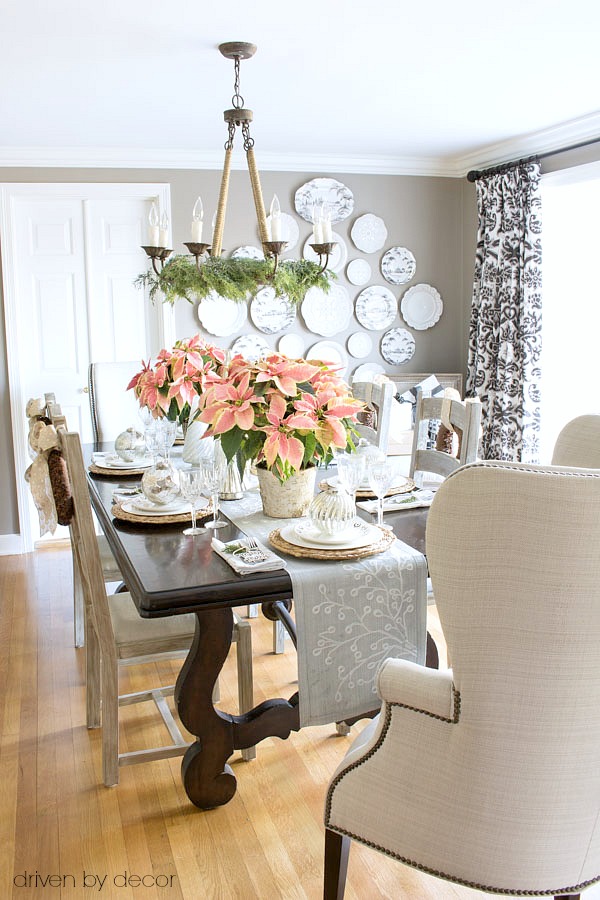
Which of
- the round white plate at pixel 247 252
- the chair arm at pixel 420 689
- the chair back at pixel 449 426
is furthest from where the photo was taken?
the round white plate at pixel 247 252

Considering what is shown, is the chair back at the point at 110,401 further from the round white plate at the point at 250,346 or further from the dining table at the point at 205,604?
the dining table at the point at 205,604

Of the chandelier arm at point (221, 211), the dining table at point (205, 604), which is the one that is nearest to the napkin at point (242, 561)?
the dining table at point (205, 604)

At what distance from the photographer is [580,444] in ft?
5.90

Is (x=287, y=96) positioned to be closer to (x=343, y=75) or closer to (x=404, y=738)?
(x=343, y=75)

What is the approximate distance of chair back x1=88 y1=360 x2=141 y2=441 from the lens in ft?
13.9

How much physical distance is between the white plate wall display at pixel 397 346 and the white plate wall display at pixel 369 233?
578mm

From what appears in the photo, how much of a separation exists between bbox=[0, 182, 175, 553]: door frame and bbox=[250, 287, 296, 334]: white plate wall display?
552 mm

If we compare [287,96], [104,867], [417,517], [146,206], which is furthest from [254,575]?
[146,206]

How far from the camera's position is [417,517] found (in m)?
2.44

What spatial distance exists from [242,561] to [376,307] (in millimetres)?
3747

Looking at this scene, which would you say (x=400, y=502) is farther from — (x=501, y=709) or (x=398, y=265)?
(x=398, y=265)

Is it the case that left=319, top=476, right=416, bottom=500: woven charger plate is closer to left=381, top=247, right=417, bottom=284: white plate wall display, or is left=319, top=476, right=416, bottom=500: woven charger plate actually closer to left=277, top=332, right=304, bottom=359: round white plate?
left=277, top=332, right=304, bottom=359: round white plate

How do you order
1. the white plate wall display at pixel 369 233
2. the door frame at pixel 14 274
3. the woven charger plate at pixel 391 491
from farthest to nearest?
the white plate wall display at pixel 369 233
the door frame at pixel 14 274
the woven charger plate at pixel 391 491

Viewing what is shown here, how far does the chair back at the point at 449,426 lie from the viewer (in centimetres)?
289
